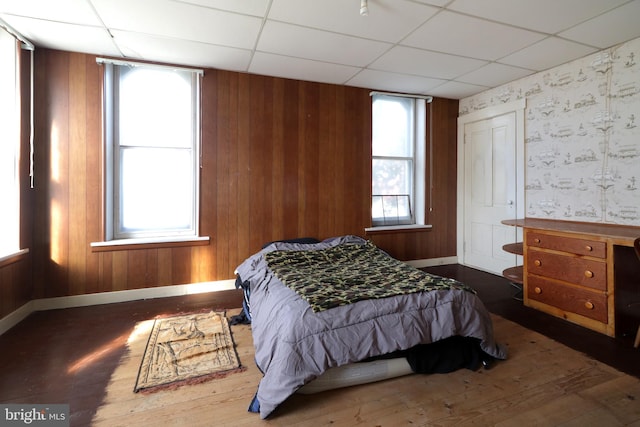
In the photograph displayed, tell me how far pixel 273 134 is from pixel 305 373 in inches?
112

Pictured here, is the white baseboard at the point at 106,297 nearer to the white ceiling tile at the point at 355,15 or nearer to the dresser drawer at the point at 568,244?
the white ceiling tile at the point at 355,15

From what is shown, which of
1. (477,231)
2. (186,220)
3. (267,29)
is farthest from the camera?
(477,231)

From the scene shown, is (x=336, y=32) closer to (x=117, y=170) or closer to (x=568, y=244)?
(x=117, y=170)

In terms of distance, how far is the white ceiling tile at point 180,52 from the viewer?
2.79 m

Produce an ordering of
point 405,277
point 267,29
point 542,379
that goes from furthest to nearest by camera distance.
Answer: point 267,29
point 405,277
point 542,379

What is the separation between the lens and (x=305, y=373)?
1.57 meters

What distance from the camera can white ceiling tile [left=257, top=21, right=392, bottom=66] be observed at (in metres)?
2.64

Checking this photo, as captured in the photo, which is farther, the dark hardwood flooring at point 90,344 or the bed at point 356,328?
the dark hardwood flooring at point 90,344

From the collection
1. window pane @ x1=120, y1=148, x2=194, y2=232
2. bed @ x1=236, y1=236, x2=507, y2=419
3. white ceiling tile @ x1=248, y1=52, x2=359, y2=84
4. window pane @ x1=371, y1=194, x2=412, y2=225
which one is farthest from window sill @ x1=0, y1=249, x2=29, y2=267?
window pane @ x1=371, y1=194, x2=412, y2=225

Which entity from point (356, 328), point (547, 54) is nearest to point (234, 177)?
point (356, 328)

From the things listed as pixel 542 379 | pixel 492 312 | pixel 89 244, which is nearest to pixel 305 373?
pixel 542 379

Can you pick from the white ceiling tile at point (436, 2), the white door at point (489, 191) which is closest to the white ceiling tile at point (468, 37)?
the white ceiling tile at point (436, 2)

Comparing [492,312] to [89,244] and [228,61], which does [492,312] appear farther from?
[89,244]

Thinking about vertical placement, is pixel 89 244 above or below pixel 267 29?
below
